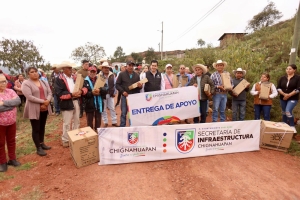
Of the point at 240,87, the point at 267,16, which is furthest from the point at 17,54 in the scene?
the point at 267,16

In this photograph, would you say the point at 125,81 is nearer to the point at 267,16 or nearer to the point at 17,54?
the point at 17,54

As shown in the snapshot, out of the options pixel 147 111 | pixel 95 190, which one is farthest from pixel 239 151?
pixel 95 190

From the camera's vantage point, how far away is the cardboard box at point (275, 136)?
4363 millimetres

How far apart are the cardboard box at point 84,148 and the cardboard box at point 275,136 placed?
4023 mm

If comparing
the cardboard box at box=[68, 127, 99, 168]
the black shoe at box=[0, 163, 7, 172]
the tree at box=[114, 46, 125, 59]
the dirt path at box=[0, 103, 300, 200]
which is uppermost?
the tree at box=[114, 46, 125, 59]

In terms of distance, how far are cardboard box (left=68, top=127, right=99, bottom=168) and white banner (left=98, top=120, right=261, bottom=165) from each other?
18 centimetres

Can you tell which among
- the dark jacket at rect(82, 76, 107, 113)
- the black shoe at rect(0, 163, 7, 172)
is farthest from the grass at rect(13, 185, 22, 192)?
the dark jacket at rect(82, 76, 107, 113)

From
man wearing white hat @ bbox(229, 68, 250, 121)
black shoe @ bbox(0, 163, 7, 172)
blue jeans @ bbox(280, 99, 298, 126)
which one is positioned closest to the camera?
black shoe @ bbox(0, 163, 7, 172)

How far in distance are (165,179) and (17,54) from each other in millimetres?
13597

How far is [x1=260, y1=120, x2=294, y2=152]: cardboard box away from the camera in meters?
4.36

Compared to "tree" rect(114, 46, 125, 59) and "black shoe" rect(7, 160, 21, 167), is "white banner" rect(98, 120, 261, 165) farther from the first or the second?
"tree" rect(114, 46, 125, 59)

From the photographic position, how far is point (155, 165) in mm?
3852

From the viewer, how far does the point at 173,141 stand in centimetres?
395

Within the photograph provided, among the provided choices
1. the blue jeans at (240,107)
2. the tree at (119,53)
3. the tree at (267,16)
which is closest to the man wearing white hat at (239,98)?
the blue jeans at (240,107)
